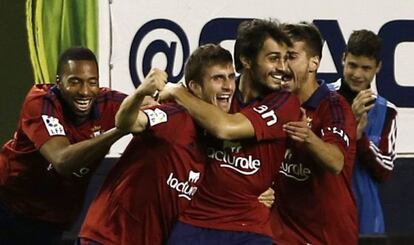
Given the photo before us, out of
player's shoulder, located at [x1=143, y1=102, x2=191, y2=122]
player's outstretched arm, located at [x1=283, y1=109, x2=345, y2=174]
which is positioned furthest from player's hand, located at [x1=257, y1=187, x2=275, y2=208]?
player's shoulder, located at [x1=143, y1=102, x2=191, y2=122]

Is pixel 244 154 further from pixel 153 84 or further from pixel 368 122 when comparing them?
pixel 368 122

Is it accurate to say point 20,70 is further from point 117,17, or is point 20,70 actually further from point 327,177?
point 327,177

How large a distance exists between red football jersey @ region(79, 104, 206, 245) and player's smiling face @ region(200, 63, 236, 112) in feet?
0.47

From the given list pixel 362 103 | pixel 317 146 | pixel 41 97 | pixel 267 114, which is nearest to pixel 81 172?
pixel 41 97

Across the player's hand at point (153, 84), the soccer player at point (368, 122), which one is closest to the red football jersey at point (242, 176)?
the player's hand at point (153, 84)

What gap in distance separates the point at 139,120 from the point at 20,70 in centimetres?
281

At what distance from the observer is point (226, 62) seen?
20.2 ft

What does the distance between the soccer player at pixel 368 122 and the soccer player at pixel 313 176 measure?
1.79ft

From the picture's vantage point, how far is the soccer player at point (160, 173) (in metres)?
6.09

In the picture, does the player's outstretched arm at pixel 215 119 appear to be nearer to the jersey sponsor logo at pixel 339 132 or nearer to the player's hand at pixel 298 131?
the player's hand at pixel 298 131

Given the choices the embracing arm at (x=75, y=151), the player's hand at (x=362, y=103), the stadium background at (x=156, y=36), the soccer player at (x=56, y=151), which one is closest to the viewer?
the embracing arm at (x=75, y=151)

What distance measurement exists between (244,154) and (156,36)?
2480 mm

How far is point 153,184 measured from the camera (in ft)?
20.1

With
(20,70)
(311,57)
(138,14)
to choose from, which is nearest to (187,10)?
(138,14)
